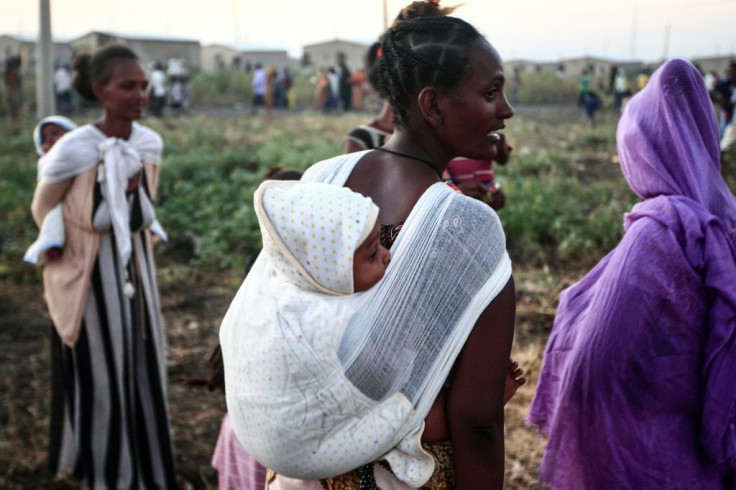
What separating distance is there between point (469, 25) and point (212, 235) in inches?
249

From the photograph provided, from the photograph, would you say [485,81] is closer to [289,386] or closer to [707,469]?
[289,386]

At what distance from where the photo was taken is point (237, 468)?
8.49 ft

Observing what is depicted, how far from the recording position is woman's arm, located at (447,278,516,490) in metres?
1.52

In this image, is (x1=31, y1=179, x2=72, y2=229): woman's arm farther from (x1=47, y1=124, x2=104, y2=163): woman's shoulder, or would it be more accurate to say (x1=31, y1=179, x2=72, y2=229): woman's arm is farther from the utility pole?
the utility pole

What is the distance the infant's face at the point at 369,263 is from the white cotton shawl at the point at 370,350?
3 centimetres

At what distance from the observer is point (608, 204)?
26.1ft

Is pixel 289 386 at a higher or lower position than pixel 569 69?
lower

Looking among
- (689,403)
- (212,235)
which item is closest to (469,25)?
(689,403)

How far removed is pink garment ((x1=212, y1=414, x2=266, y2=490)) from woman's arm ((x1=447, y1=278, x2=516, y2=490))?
1.13 meters

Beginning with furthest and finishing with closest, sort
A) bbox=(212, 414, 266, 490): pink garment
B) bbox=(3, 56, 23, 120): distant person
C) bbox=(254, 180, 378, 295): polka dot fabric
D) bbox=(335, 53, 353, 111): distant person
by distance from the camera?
bbox=(335, 53, 353, 111): distant person, bbox=(3, 56, 23, 120): distant person, bbox=(212, 414, 266, 490): pink garment, bbox=(254, 180, 378, 295): polka dot fabric

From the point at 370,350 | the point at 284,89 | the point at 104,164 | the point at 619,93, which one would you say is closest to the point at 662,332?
the point at 370,350

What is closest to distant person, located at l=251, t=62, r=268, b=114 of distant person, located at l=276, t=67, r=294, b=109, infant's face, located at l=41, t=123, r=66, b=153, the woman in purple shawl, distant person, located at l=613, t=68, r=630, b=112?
distant person, located at l=276, t=67, r=294, b=109

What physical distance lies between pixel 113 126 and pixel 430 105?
2.31m

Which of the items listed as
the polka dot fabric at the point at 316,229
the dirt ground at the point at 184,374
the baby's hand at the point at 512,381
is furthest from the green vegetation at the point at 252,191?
the polka dot fabric at the point at 316,229
